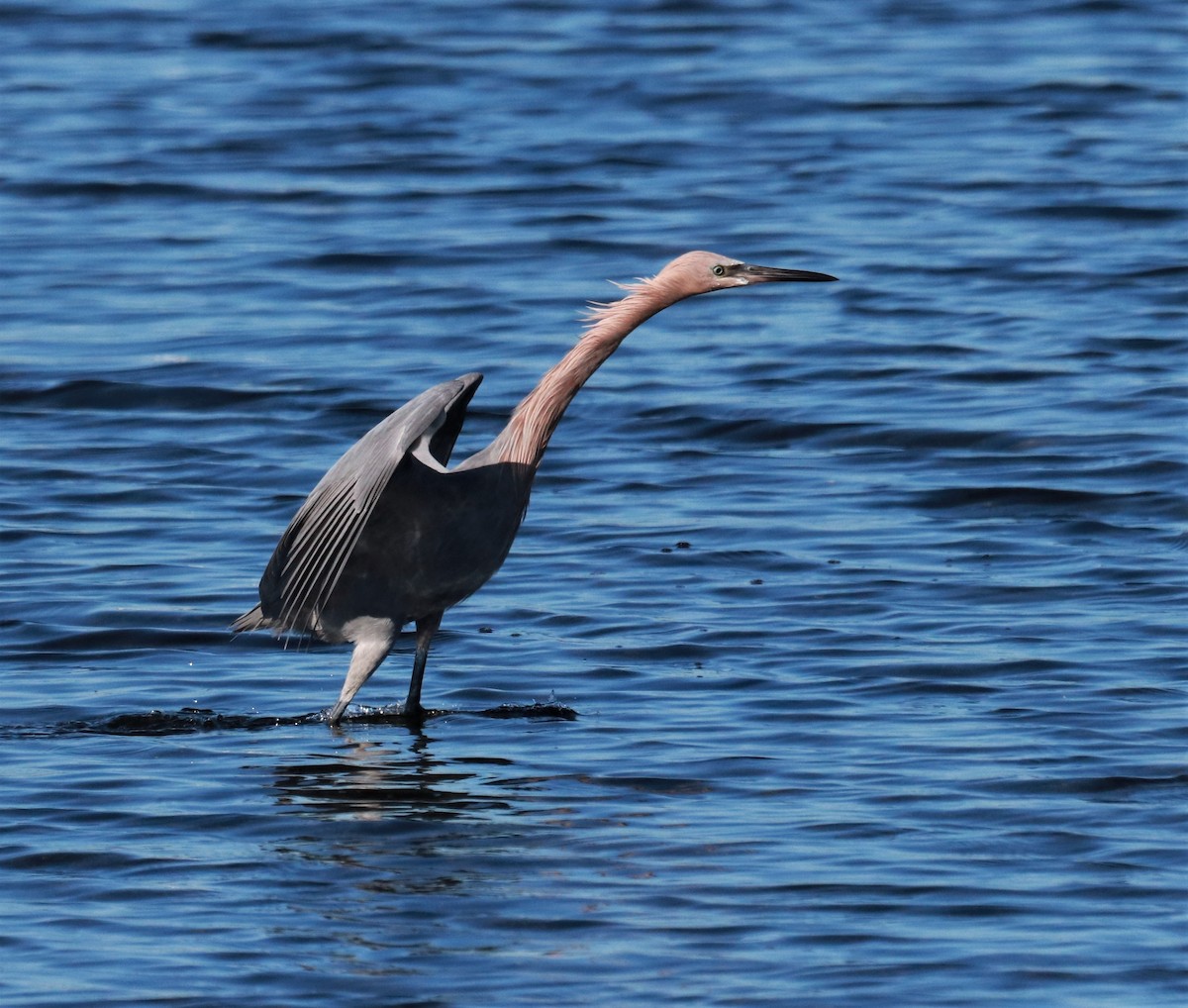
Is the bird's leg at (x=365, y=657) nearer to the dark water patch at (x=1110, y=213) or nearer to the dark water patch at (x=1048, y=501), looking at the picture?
the dark water patch at (x=1048, y=501)

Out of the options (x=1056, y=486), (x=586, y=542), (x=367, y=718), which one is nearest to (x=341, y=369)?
(x=586, y=542)

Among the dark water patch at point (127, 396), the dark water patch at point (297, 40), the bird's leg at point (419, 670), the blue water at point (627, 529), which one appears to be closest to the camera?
Answer: the blue water at point (627, 529)

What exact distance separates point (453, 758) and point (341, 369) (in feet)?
22.4

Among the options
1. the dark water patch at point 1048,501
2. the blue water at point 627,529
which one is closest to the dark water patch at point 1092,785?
the blue water at point 627,529

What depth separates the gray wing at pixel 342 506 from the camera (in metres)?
8.45

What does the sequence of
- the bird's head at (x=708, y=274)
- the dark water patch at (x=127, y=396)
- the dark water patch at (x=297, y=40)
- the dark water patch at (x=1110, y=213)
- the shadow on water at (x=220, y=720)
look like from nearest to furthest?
the shadow on water at (x=220, y=720) < the bird's head at (x=708, y=274) < the dark water patch at (x=127, y=396) < the dark water patch at (x=1110, y=213) < the dark water patch at (x=297, y=40)

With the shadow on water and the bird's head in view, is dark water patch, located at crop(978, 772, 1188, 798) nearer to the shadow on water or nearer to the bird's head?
the shadow on water

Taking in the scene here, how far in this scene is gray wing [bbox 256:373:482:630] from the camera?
845 cm

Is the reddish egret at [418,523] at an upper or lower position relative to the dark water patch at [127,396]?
upper

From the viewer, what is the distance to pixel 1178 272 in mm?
17141

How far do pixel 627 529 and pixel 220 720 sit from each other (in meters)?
3.35

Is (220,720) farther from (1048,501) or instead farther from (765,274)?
(1048,501)

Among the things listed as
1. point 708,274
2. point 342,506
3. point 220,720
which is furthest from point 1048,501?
point 220,720

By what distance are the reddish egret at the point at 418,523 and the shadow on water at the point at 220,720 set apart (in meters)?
0.11
